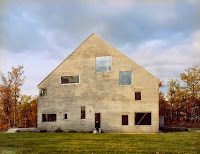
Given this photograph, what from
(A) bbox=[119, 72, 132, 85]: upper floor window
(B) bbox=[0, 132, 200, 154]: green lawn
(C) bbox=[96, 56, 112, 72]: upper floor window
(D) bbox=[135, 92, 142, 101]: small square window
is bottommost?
(B) bbox=[0, 132, 200, 154]: green lawn

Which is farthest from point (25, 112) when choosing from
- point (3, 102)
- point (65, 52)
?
point (65, 52)

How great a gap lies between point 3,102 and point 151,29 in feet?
106

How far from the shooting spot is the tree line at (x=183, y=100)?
118 ft

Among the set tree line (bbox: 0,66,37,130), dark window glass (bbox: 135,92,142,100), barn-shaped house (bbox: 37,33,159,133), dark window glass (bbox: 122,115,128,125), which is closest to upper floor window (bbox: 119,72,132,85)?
barn-shaped house (bbox: 37,33,159,133)

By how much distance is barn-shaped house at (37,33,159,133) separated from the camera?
70.3ft

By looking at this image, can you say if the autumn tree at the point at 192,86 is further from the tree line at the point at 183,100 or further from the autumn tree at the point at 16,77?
the autumn tree at the point at 16,77

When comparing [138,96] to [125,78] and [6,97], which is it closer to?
[125,78]

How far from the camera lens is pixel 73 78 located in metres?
24.2

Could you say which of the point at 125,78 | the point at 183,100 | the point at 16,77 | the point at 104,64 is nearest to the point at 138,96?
the point at 125,78

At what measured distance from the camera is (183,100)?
3750 centimetres

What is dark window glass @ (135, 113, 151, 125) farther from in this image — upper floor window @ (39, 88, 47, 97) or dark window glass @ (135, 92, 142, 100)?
upper floor window @ (39, 88, 47, 97)

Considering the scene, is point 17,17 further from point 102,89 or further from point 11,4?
point 102,89

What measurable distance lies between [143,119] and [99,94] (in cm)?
583

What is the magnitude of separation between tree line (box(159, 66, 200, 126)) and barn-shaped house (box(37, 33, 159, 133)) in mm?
18119
